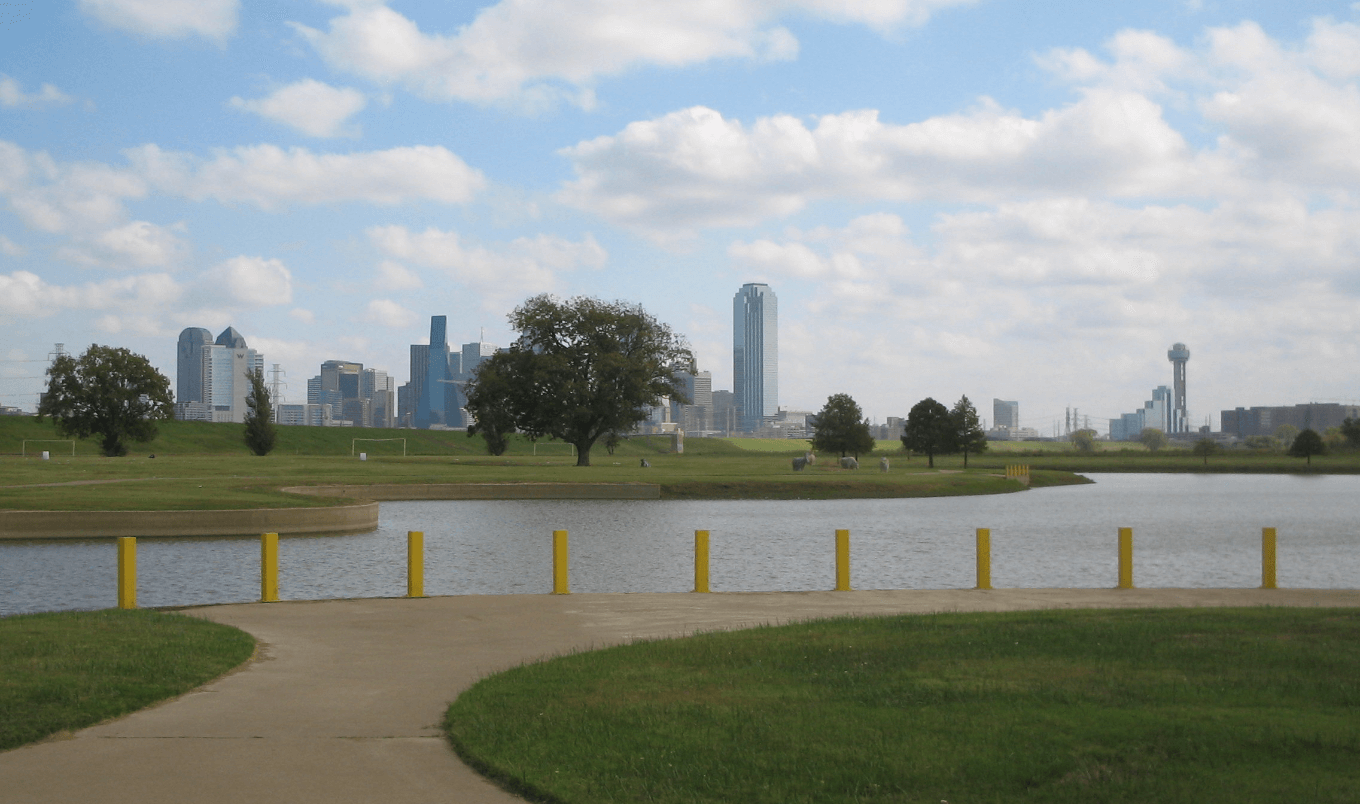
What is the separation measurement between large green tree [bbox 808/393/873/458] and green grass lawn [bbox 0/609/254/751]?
3190 inches

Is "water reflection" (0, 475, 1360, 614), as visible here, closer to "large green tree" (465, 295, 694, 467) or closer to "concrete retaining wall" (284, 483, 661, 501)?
"concrete retaining wall" (284, 483, 661, 501)

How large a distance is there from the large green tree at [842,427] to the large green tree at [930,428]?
5496 millimetres

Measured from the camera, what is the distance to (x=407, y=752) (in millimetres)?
7074

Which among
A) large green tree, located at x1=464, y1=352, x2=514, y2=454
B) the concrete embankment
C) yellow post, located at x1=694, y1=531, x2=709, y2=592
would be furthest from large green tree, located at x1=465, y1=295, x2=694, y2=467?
yellow post, located at x1=694, y1=531, x2=709, y2=592

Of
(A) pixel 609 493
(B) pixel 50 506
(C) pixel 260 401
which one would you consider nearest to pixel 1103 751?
(B) pixel 50 506

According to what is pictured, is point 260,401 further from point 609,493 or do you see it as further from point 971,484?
point 971,484

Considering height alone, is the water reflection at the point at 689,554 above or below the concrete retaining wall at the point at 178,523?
below

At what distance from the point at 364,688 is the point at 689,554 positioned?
16.7 metres

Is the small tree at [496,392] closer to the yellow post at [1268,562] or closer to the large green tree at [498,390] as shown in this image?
the large green tree at [498,390]

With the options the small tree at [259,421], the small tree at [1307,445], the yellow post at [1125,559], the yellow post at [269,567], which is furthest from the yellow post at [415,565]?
the small tree at [1307,445]

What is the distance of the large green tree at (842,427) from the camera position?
91.6 metres

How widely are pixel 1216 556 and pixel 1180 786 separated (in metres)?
22.5

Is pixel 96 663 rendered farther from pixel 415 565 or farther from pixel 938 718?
pixel 938 718

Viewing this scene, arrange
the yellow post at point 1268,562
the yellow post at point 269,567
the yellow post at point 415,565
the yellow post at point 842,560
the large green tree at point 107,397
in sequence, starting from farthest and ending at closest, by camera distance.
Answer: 1. the large green tree at point 107,397
2. the yellow post at point 1268,562
3. the yellow post at point 842,560
4. the yellow post at point 415,565
5. the yellow post at point 269,567
